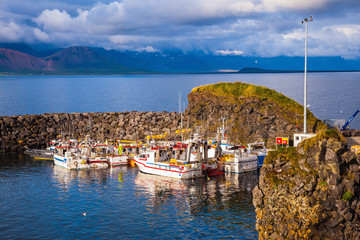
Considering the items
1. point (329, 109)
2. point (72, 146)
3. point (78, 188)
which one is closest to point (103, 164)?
point (72, 146)

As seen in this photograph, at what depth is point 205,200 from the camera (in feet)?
186

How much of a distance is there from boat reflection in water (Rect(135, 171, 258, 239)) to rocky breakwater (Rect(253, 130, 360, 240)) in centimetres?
943

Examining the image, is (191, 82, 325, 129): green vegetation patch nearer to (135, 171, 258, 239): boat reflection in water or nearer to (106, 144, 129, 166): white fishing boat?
(135, 171, 258, 239): boat reflection in water

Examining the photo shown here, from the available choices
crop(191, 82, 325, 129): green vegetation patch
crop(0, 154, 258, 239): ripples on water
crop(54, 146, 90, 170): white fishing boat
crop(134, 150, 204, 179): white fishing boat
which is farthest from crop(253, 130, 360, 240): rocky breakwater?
crop(191, 82, 325, 129): green vegetation patch

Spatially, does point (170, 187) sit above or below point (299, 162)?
below

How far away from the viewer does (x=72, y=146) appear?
292 feet

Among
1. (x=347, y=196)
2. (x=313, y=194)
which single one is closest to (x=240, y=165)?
(x=313, y=194)

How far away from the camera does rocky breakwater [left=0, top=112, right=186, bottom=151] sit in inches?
4033

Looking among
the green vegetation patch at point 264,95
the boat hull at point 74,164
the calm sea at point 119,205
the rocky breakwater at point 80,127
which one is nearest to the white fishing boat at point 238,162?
the calm sea at point 119,205

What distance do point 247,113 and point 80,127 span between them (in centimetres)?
4538

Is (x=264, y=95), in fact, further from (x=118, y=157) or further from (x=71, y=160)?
(x=71, y=160)

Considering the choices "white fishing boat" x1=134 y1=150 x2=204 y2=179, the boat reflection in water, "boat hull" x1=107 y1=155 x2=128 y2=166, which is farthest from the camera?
"boat hull" x1=107 y1=155 x2=128 y2=166

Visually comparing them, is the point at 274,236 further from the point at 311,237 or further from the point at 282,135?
the point at 282,135

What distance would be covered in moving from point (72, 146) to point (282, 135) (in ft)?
147
